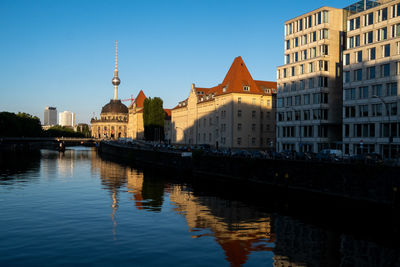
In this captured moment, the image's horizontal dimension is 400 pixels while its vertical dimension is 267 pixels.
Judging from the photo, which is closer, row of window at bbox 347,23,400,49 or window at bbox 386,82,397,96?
window at bbox 386,82,397,96

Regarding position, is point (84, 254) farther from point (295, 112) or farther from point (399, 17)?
point (295, 112)

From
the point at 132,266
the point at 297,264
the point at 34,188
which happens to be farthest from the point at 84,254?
the point at 34,188

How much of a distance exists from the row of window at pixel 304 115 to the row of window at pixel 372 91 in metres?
7.96

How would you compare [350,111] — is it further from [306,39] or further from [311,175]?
[311,175]

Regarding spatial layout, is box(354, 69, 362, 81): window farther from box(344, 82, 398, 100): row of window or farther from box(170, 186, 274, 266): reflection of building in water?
box(170, 186, 274, 266): reflection of building in water

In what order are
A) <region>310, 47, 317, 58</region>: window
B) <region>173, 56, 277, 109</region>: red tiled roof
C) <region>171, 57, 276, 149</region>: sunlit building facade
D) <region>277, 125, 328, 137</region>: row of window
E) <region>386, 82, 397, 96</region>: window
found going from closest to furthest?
<region>386, 82, 397, 96</region>: window, <region>277, 125, 328, 137</region>: row of window, <region>310, 47, 317, 58</region>: window, <region>171, 57, 276, 149</region>: sunlit building facade, <region>173, 56, 277, 109</region>: red tiled roof

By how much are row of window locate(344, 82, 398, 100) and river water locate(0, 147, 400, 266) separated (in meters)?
32.1

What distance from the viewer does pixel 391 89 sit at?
66.6 metres

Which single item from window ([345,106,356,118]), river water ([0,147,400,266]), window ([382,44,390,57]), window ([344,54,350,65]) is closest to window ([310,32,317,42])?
window ([344,54,350,65])

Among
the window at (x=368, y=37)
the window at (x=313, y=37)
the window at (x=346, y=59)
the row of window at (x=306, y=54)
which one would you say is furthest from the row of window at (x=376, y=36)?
the window at (x=313, y=37)

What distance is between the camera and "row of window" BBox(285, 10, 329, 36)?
271ft

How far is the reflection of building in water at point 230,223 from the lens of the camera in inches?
1161

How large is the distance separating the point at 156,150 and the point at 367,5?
6259 cm

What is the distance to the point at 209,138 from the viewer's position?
A: 129625mm
